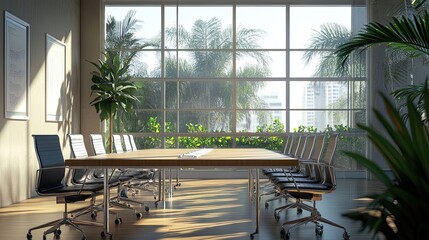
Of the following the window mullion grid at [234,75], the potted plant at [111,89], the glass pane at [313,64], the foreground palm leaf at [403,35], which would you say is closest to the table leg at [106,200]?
the foreground palm leaf at [403,35]

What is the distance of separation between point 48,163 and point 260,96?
707 cm

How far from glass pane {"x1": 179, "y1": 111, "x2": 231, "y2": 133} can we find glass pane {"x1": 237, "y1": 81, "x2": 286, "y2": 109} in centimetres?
39

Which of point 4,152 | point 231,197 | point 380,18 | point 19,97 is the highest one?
point 380,18

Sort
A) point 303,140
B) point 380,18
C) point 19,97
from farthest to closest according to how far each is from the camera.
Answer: point 380,18 < point 19,97 < point 303,140

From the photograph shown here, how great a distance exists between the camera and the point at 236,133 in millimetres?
11438

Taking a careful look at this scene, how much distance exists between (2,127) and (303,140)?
3695 mm

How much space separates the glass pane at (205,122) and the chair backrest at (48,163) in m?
6.27

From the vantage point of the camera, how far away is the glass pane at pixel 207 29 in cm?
1159

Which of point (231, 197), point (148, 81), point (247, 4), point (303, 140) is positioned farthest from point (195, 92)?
point (303, 140)

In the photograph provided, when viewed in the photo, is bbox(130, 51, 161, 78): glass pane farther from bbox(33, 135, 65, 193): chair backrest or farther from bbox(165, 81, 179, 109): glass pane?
bbox(33, 135, 65, 193): chair backrest

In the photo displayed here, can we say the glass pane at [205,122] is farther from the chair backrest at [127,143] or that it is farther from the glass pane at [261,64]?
the chair backrest at [127,143]

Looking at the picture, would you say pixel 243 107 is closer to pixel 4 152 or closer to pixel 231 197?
pixel 231 197

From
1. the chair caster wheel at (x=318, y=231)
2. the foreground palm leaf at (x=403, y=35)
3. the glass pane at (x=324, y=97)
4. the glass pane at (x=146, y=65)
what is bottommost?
the chair caster wheel at (x=318, y=231)

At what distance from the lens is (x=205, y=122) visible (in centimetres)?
1148
